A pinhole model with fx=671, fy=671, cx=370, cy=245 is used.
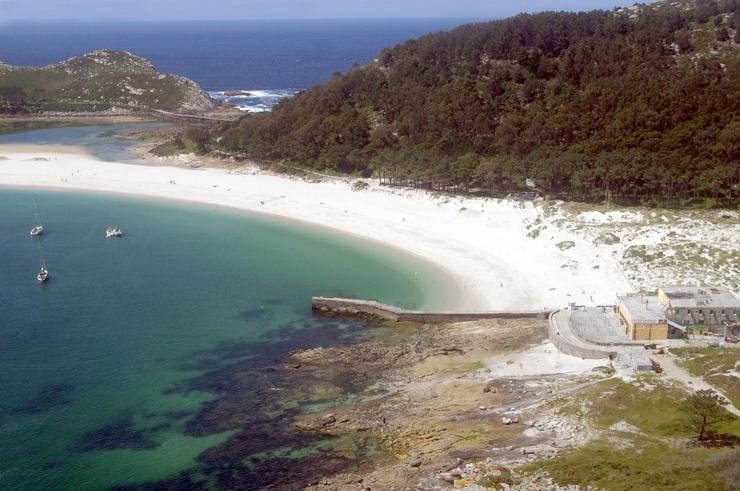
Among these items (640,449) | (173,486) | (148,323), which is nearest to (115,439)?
(173,486)

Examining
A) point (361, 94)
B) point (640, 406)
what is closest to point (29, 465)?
point (640, 406)

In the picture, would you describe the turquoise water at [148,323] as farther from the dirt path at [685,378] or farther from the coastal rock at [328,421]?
the dirt path at [685,378]

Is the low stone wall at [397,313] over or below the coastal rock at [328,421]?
over

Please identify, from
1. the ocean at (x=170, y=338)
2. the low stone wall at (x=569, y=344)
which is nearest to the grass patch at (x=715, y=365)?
the low stone wall at (x=569, y=344)

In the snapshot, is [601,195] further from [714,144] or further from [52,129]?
[52,129]

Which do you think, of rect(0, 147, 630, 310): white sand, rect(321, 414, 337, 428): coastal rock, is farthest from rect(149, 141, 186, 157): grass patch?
rect(321, 414, 337, 428): coastal rock

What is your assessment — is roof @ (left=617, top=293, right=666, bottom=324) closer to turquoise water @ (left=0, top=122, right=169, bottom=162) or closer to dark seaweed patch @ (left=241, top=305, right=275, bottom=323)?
dark seaweed patch @ (left=241, top=305, right=275, bottom=323)

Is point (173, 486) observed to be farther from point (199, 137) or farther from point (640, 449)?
point (199, 137)
